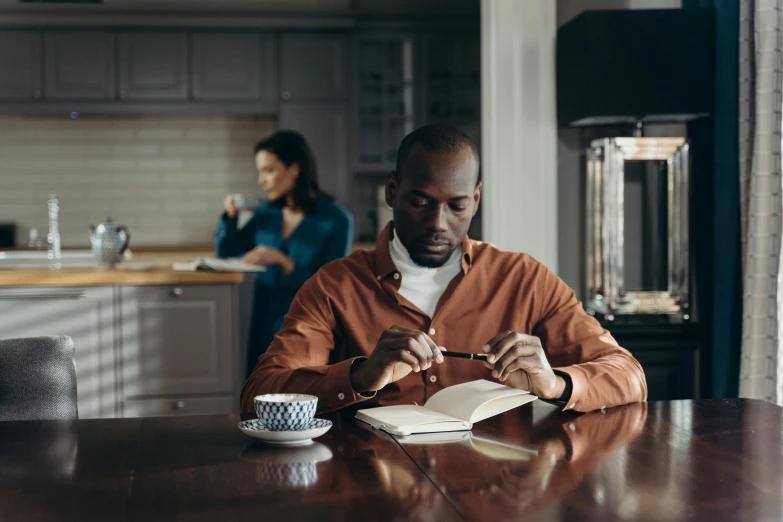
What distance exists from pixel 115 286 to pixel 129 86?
9.47ft

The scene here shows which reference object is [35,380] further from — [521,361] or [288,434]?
[521,361]

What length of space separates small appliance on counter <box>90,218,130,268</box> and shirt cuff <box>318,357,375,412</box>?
2507 mm

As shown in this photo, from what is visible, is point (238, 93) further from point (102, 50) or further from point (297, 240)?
point (297, 240)

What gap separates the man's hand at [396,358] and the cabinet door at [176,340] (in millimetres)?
2330

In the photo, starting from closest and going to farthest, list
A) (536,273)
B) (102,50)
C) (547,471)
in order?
(547,471) < (536,273) < (102,50)

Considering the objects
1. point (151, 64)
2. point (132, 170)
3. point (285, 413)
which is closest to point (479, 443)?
point (285, 413)

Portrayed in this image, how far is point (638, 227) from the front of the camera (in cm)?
325

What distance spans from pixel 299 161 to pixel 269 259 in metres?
0.43

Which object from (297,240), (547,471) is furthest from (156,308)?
(547,471)

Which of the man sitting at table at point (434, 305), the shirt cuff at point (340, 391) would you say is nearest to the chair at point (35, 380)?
the man sitting at table at point (434, 305)

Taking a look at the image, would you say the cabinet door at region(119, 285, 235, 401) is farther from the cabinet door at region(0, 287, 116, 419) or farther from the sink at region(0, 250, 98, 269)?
the sink at region(0, 250, 98, 269)

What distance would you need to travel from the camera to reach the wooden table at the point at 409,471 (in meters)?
1.08

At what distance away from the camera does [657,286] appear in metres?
3.24

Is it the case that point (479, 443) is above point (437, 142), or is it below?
below
